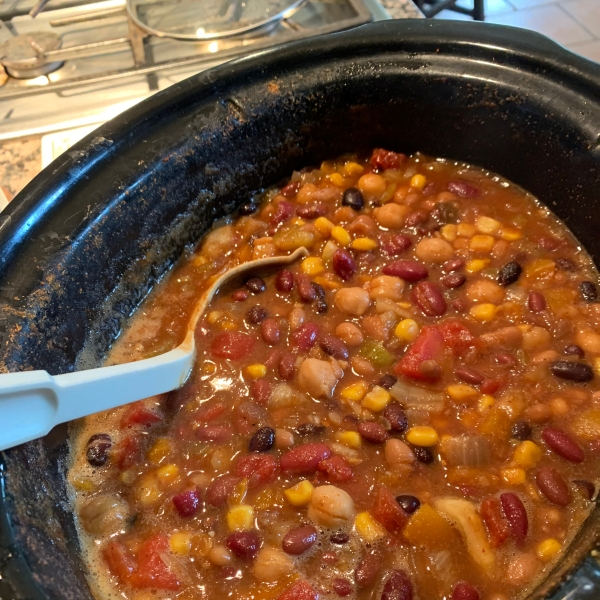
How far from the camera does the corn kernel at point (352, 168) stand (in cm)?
221

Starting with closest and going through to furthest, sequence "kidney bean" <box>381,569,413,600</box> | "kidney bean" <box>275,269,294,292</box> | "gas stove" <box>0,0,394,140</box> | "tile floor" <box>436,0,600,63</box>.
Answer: "kidney bean" <box>381,569,413,600</box> → "kidney bean" <box>275,269,294,292</box> → "gas stove" <box>0,0,394,140</box> → "tile floor" <box>436,0,600,63</box>

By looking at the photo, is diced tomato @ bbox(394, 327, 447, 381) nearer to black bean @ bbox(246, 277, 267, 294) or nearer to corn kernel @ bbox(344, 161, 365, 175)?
black bean @ bbox(246, 277, 267, 294)

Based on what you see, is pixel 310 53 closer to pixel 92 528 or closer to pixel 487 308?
pixel 487 308

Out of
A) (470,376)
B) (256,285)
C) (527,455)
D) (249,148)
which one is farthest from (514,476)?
(249,148)

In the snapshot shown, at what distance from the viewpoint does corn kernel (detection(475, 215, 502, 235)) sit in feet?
6.54

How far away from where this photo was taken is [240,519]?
4.71 feet

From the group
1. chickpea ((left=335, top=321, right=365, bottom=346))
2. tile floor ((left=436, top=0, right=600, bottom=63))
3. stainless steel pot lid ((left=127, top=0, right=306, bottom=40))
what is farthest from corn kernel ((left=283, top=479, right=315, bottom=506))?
tile floor ((left=436, top=0, right=600, bottom=63))

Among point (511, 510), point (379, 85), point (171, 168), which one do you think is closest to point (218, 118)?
point (171, 168)

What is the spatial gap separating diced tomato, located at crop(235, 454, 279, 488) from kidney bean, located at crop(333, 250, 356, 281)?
2.20 ft

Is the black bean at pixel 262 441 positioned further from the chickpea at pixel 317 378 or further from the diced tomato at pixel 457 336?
the diced tomato at pixel 457 336

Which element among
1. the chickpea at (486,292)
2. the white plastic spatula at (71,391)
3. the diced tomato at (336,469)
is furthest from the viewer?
the chickpea at (486,292)

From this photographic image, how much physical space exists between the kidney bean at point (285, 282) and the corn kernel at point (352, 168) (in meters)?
0.52

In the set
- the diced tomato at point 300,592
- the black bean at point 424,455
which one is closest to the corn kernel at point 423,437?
the black bean at point 424,455

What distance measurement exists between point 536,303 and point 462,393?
0.41m
